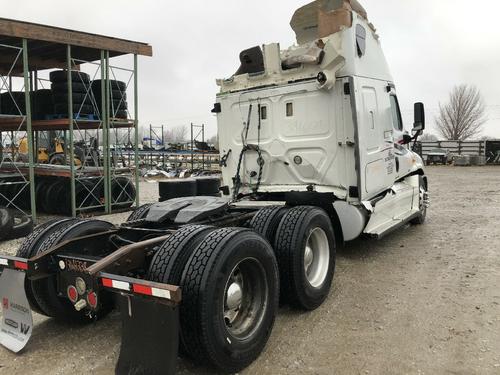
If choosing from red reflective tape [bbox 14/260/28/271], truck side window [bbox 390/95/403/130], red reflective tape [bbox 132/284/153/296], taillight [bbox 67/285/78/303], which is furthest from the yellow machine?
red reflective tape [bbox 132/284/153/296]

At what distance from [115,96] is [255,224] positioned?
869 cm

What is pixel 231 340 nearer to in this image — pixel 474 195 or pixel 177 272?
pixel 177 272

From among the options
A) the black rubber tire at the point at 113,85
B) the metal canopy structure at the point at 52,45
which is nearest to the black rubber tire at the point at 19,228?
the metal canopy structure at the point at 52,45

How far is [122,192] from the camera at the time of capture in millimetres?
12281

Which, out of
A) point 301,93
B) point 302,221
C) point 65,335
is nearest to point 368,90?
point 301,93

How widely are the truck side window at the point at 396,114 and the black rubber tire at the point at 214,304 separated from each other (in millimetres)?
4714

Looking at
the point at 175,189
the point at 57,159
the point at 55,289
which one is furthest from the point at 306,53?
the point at 57,159

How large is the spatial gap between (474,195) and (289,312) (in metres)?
11.6

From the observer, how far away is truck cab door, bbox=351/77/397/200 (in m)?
5.84

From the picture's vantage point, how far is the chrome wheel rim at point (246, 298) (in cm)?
342

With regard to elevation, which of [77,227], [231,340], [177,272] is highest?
[77,227]

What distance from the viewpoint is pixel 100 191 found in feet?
39.1

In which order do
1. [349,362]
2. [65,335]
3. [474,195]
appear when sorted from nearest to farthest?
[349,362] < [65,335] < [474,195]

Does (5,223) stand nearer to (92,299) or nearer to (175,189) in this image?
(175,189)
